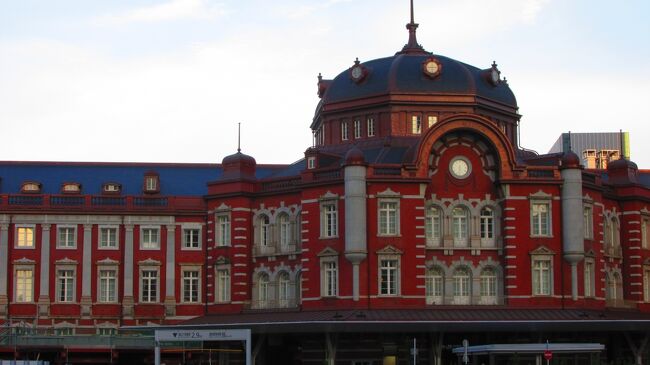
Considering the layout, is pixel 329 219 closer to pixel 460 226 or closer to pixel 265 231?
pixel 265 231

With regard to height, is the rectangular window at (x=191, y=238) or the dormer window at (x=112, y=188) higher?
the dormer window at (x=112, y=188)

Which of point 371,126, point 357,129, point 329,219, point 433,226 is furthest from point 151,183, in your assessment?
point 433,226

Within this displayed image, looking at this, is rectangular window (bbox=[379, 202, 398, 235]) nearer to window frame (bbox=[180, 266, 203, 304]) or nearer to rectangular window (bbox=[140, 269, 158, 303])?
window frame (bbox=[180, 266, 203, 304])

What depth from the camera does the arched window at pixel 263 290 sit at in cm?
8631

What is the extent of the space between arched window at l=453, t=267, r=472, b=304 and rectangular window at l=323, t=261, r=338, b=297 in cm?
750

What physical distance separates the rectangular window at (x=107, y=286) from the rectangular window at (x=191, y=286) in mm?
4839

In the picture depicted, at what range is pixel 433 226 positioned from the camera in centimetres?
8106

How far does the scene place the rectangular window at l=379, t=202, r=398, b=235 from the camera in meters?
79.2

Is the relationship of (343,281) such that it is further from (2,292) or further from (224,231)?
(2,292)

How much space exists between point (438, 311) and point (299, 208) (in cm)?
1221

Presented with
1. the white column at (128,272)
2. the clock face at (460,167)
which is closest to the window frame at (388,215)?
the clock face at (460,167)

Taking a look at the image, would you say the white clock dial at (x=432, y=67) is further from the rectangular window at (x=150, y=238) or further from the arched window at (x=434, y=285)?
the rectangular window at (x=150, y=238)

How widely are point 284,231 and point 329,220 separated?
568cm

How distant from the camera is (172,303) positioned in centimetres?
8994
